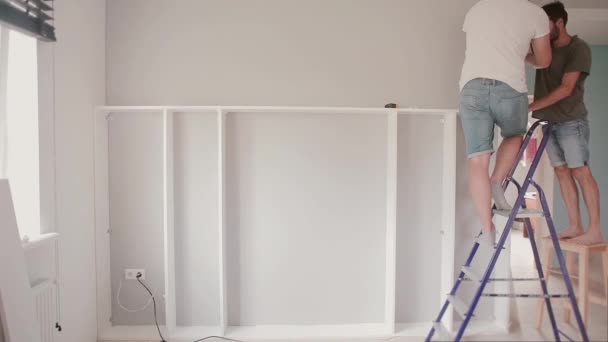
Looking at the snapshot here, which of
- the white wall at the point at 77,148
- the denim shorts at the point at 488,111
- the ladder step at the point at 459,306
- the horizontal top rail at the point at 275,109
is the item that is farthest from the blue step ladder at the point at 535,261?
the white wall at the point at 77,148

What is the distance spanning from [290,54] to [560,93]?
1.50 m

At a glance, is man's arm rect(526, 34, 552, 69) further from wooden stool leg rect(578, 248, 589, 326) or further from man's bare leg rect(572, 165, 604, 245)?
wooden stool leg rect(578, 248, 589, 326)

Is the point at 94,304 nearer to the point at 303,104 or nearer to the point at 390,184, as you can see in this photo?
the point at 303,104

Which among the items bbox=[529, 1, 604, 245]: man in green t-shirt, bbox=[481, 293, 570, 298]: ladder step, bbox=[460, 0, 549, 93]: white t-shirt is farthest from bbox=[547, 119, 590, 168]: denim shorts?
bbox=[481, 293, 570, 298]: ladder step

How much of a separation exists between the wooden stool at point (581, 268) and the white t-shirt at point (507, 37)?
2.25 feet

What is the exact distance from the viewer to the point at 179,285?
7.57ft

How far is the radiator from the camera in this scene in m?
1.63

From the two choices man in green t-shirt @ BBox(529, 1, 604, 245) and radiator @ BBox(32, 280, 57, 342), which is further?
radiator @ BBox(32, 280, 57, 342)

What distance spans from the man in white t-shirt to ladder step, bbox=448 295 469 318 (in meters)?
0.30

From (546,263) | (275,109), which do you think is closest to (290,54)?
(275,109)

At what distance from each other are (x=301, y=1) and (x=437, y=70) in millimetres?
1010

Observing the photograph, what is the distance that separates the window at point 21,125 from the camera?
161cm

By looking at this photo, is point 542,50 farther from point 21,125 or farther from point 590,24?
point 21,125

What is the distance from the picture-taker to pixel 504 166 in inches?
64.0
